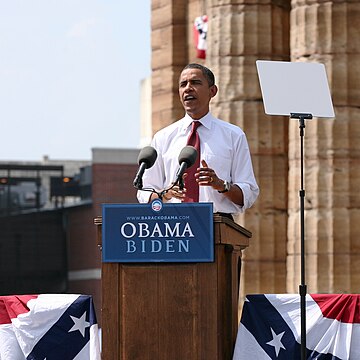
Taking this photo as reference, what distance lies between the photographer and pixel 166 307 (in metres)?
7.54

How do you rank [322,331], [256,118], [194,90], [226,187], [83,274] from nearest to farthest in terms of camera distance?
[226,187], [194,90], [322,331], [256,118], [83,274]

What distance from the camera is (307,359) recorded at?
27.6 ft

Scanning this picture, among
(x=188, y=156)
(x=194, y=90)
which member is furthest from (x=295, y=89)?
(x=188, y=156)

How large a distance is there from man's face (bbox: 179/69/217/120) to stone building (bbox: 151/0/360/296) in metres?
6.98

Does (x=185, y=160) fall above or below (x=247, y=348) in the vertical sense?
above

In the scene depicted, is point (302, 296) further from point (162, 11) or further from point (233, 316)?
point (162, 11)

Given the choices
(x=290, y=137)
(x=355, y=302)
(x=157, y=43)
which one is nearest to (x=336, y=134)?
(x=290, y=137)

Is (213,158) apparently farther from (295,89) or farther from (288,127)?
(288,127)

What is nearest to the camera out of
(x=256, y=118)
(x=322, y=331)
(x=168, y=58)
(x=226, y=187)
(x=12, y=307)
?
(x=226, y=187)

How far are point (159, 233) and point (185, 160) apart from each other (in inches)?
15.4

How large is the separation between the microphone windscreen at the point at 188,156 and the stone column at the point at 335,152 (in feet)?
25.4

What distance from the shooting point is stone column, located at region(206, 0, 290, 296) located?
16.2 meters

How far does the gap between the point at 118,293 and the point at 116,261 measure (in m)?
0.18

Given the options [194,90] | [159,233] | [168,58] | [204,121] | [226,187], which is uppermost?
[168,58]
